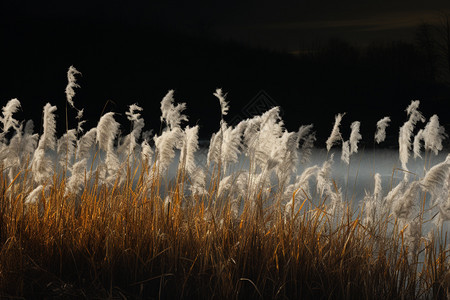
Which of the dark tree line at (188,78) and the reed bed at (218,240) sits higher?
the dark tree line at (188,78)

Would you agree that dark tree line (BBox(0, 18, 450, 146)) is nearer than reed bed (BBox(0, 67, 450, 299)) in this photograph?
No

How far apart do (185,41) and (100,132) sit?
17.6 meters

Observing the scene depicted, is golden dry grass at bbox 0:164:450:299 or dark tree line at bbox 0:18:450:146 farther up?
dark tree line at bbox 0:18:450:146

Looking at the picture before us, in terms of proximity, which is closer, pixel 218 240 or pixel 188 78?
pixel 218 240

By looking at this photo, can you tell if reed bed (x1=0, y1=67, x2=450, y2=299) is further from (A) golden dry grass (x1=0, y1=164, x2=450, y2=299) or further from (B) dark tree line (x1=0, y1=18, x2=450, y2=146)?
(B) dark tree line (x1=0, y1=18, x2=450, y2=146)

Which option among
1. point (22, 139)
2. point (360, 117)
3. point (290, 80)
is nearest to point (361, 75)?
point (290, 80)

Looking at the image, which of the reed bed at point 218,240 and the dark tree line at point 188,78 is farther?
the dark tree line at point 188,78

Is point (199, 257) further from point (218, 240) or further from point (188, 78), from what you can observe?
point (188, 78)

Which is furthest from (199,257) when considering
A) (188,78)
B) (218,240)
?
(188,78)

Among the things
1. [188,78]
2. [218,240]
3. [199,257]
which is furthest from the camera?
[188,78]

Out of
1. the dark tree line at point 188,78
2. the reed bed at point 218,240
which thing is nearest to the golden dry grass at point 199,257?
the reed bed at point 218,240

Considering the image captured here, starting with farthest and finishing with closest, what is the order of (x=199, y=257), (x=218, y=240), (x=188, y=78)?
(x=188, y=78) → (x=199, y=257) → (x=218, y=240)

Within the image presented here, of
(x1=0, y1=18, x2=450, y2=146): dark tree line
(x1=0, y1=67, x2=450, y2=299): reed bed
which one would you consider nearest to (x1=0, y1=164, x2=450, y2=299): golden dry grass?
(x1=0, y1=67, x2=450, y2=299): reed bed

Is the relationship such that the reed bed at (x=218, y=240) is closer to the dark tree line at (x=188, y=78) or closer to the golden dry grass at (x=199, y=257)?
the golden dry grass at (x=199, y=257)
